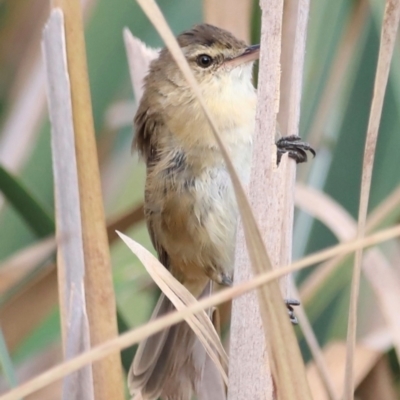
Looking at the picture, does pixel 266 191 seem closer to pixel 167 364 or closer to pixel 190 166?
pixel 190 166

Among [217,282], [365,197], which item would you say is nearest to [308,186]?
[217,282]

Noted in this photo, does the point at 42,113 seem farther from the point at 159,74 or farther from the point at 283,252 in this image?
the point at 283,252

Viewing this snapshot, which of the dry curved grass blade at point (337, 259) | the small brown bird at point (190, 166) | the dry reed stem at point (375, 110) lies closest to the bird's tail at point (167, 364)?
the small brown bird at point (190, 166)

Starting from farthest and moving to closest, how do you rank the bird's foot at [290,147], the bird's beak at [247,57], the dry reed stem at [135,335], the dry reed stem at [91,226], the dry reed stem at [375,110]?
the bird's beak at [247,57], the bird's foot at [290,147], the dry reed stem at [91,226], the dry reed stem at [375,110], the dry reed stem at [135,335]

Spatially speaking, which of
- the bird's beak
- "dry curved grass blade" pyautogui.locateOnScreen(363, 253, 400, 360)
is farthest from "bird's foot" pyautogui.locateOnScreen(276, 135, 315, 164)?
the bird's beak

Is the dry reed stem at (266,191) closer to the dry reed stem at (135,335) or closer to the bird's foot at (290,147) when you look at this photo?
the bird's foot at (290,147)

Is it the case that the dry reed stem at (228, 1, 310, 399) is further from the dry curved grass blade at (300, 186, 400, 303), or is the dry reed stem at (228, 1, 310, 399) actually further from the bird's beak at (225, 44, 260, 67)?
the bird's beak at (225, 44, 260, 67)

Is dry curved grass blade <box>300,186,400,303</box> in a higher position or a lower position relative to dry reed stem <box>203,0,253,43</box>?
lower
